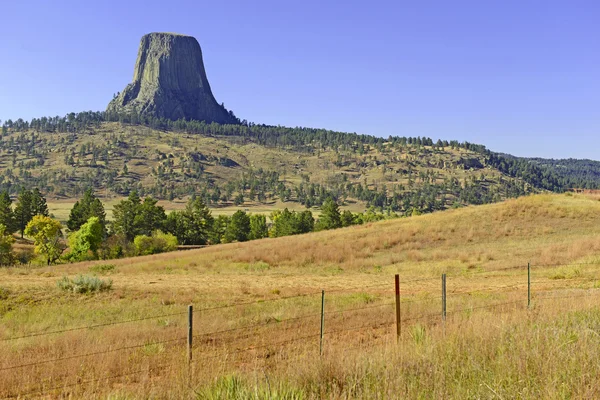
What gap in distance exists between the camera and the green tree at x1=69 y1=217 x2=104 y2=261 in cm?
6361

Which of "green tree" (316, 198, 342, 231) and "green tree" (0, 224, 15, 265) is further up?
"green tree" (316, 198, 342, 231)

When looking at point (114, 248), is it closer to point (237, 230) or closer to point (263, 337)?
point (237, 230)

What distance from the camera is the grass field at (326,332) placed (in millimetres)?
5551

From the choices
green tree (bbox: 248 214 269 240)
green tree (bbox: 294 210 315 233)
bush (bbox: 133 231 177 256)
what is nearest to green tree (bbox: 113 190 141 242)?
bush (bbox: 133 231 177 256)

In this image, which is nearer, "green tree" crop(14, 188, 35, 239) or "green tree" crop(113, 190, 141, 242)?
"green tree" crop(113, 190, 141, 242)

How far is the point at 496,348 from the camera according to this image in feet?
21.8

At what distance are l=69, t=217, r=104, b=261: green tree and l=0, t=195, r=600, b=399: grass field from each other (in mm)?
30448

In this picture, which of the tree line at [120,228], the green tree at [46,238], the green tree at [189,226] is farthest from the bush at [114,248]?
the green tree at [189,226]

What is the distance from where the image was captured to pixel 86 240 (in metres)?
63.7

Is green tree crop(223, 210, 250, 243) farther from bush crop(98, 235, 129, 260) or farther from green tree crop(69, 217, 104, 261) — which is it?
green tree crop(69, 217, 104, 261)

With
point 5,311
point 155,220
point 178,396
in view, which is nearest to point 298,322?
point 178,396

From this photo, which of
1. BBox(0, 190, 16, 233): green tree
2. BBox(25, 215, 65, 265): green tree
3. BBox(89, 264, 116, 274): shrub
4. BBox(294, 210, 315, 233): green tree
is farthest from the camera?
BBox(294, 210, 315, 233): green tree

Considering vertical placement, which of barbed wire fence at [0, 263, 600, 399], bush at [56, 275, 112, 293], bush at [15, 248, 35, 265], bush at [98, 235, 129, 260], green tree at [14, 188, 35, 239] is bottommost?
bush at [15, 248, 35, 265]

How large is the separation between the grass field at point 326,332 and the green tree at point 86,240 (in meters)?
30.4
